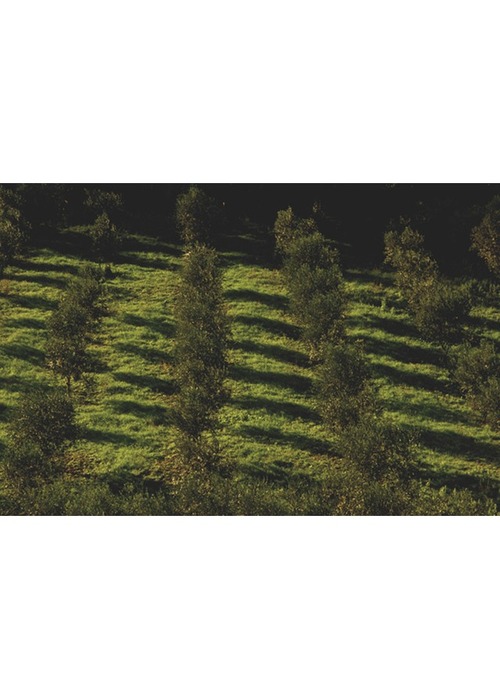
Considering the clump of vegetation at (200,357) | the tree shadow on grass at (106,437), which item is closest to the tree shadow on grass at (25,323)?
the clump of vegetation at (200,357)

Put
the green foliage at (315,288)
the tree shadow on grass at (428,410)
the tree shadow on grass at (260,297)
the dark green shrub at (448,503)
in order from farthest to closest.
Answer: the tree shadow on grass at (260,297) → the green foliage at (315,288) → the tree shadow on grass at (428,410) → the dark green shrub at (448,503)

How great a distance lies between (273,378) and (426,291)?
438 inches

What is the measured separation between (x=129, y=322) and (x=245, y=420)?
10235 mm

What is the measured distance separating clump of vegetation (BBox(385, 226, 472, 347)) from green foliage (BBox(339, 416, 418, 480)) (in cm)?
874

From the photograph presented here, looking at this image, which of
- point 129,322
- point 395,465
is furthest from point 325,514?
point 129,322

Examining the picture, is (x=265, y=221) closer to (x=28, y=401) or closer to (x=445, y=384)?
(x=445, y=384)

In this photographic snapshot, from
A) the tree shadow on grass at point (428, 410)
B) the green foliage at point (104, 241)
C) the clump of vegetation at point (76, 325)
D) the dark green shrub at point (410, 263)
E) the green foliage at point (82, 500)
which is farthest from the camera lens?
the green foliage at point (104, 241)

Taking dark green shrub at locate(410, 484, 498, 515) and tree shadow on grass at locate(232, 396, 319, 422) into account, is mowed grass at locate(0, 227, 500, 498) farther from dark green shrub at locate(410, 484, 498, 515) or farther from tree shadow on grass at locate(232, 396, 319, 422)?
dark green shrub at locate(410, 484, 498, 515)

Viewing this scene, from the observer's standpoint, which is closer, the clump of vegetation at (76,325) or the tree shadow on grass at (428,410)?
the tree shadow on grass at (428,410)

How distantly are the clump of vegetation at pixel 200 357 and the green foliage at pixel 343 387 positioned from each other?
4.75m

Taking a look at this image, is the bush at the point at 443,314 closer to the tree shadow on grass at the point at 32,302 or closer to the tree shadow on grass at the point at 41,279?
the tree shadow on grass at the point at 32,302

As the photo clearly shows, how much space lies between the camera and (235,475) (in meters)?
23.4

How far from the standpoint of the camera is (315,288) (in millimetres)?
33031

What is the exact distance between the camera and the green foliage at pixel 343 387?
25578 mm
